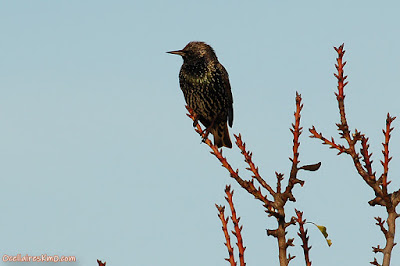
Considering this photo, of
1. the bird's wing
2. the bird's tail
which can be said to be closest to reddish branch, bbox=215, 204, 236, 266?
the bird's wing

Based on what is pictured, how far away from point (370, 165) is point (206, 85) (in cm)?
638

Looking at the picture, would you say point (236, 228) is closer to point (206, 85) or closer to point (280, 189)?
point (280, 189)

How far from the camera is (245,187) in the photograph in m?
3.15

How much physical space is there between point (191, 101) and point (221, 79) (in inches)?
23.5

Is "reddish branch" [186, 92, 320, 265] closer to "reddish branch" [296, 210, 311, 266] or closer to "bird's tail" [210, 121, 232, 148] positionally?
"reddish branch" [296, 210, 311, 266]

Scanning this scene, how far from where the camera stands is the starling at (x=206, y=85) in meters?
9.23

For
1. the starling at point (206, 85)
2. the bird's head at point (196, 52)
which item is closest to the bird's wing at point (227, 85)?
the starling at point (206, 85)

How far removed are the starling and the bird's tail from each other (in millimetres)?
51

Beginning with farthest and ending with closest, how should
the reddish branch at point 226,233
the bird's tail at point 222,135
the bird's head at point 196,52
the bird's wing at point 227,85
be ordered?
the bird's tail at point 222,135
the bird's head at point 196,52
the bird's wing at point 227,85
the reddish branch at point 226,233

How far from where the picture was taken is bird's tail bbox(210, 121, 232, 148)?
9.93 m

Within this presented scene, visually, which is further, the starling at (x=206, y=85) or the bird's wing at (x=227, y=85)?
the bird's wing at (x=227, y=85)

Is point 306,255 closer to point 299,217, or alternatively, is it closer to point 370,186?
point 299,217

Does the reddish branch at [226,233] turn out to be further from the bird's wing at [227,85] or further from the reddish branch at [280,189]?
the bird's wing at [227,85]

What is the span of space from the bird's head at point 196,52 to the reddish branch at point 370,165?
6.41 m
